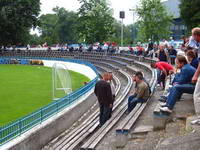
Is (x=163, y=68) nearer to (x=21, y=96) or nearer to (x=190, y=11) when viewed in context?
(x=21, y=96)

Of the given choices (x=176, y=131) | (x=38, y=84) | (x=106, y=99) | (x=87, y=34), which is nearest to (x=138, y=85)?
(x=106, y=99)

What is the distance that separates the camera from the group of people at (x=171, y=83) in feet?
32.0

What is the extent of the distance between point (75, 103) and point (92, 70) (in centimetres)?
1768

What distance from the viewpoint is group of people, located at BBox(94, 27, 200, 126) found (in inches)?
384

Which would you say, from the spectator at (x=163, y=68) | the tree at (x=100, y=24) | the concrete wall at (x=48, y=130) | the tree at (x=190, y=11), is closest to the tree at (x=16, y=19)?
the tree at (x=100, y=24)

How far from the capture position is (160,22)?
161ft

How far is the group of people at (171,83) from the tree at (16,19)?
49015 millimetres

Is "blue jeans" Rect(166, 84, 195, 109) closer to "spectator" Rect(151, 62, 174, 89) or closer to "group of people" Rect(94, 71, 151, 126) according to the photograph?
"group of people" Rect(94, 71, 151, 126)

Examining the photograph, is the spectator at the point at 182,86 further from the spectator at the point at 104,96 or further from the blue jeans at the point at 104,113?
the blue jeans at the point at 104,113

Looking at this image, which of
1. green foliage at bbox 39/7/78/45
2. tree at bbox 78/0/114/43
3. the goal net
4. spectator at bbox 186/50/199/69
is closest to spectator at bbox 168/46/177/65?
the goal net

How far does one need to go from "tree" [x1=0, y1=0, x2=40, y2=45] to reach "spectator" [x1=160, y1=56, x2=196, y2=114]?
55.2 m

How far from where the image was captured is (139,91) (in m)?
13.4

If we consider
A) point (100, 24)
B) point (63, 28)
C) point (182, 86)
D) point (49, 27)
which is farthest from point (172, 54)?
point (49, 27)

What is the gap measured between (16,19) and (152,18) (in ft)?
80.1
